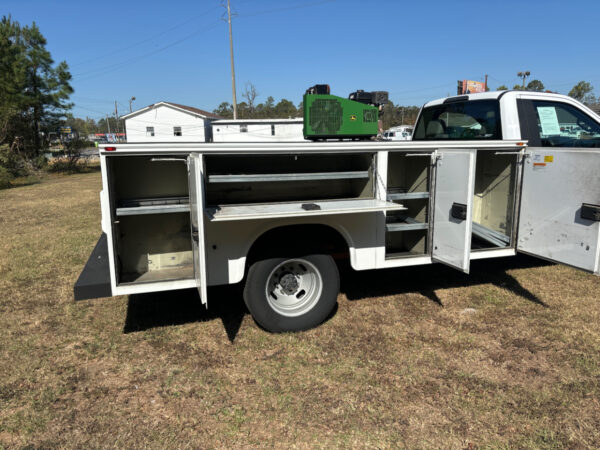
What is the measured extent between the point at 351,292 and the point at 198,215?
2495 mm

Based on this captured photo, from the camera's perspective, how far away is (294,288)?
417 cm

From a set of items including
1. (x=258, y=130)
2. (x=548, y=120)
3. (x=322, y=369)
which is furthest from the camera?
(x=258, y=130)

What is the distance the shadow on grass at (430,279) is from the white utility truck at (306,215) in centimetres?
67

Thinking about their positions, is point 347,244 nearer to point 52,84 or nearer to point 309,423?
point 309,423

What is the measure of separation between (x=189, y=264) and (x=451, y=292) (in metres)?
2.93

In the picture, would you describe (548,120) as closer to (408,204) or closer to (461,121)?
(461,121)

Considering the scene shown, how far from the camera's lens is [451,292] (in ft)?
16.7

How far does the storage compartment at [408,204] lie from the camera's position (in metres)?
4.80

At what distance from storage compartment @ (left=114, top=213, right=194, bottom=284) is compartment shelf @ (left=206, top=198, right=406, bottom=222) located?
58 cm

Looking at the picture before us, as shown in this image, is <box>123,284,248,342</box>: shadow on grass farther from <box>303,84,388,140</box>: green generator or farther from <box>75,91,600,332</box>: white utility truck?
<box>303,84,388,140</box>: green generator

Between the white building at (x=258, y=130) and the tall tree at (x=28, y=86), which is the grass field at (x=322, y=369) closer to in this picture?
the tall tree at (x=28, y=86)

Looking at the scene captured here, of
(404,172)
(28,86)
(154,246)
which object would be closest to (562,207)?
(404,172)

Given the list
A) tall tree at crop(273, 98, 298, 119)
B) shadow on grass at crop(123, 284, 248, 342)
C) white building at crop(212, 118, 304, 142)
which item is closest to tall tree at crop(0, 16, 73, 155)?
white building at crop(212, 118, 304, 142)

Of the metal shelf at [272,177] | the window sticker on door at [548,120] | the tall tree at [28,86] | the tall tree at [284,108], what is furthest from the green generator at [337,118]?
the tall tree at [284,108]
